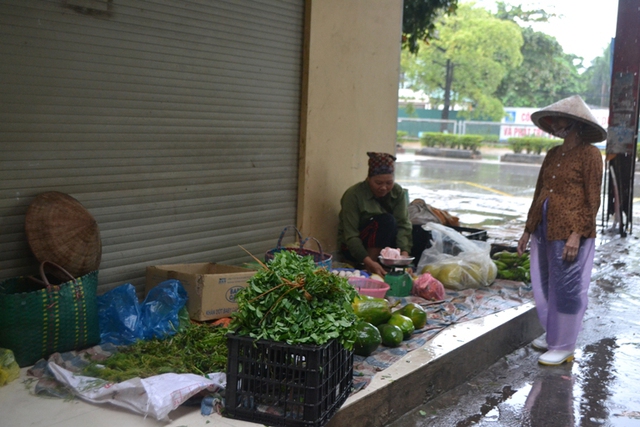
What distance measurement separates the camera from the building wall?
23.0ft

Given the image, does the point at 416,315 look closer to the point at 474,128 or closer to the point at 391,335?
the point at 391,335

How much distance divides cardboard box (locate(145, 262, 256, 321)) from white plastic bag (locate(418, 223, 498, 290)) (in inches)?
92.8

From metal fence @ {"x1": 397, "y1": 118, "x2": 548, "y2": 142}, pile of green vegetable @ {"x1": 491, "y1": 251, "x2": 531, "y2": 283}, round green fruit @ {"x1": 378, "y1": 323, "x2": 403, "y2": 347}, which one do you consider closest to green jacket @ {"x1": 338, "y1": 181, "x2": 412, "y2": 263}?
pile of green vegetable @ {"x1": 491, "y1": 251, "x2": 531, "y2": 283}

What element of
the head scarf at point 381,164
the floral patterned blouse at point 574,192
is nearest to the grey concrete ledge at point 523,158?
→ the head scarf at point 381,164

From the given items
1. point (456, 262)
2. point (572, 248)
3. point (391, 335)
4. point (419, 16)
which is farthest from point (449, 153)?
point (391, 335)

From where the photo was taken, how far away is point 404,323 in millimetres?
5105

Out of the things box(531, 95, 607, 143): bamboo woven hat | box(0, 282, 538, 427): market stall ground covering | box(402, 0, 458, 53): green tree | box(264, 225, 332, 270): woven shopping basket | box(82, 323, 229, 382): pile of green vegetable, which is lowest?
box(0, 282, 538, 427): market stall ground covering

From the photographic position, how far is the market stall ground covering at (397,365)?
137 inches

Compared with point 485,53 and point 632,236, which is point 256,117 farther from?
point 485,53

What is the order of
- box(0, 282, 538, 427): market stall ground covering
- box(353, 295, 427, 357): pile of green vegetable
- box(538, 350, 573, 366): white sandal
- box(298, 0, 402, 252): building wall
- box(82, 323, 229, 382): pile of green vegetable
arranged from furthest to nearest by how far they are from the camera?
box(298, 0, 402, 252): building wall → box(538, 350, 573, 366): white sandal → box(353, 295, 427, 357): pile of green vegetable → box(82, 323, 229, 382): pile of green vegetable → box(0, 282, 538, 427): market stall ground covering

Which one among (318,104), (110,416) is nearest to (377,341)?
(110,416)

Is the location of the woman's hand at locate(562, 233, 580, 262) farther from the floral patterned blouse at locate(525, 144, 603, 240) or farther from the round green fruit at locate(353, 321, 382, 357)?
the round green fruit at locate(353, 321, 382, 357)

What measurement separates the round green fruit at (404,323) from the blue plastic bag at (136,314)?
60.8 inches

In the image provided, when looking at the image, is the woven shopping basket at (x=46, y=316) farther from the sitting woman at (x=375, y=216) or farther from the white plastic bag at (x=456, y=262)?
the white plastic bag at (x=456, y=262)
